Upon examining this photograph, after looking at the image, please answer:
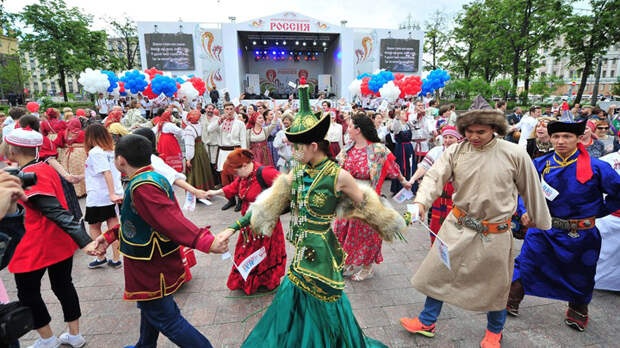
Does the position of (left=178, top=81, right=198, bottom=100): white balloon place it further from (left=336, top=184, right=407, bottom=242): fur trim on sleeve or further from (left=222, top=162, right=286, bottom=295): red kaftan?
(left=336, top=184, right=407, bottom=242): fur trim on sleeve

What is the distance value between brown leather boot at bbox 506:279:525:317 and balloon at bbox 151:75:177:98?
35.0 ft

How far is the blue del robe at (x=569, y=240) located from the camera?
9.52ft

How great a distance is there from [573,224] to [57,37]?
36.5 m

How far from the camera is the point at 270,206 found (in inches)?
94.2

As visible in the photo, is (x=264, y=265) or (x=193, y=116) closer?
(x=264, y=265)

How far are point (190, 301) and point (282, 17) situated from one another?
26001 millimetres

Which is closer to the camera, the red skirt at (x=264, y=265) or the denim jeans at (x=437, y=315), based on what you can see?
the denim jeans at (x=437, y=315)

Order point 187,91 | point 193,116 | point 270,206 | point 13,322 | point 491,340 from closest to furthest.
Answer: point 13,322 → point 270,206 → point 491,340 → point 193,116 → point 187,91

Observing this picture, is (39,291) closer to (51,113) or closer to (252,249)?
(252,249)

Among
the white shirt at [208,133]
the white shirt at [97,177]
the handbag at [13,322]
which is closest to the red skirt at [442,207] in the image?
the handbag at [13,322]

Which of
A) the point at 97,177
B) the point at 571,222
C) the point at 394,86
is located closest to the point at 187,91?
the point at 394,86

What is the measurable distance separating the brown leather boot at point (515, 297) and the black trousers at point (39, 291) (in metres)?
4.16

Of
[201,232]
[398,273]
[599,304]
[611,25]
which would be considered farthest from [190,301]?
[611,25]

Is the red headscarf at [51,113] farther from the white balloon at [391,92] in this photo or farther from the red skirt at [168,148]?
→ the white balloon at [391,92]
